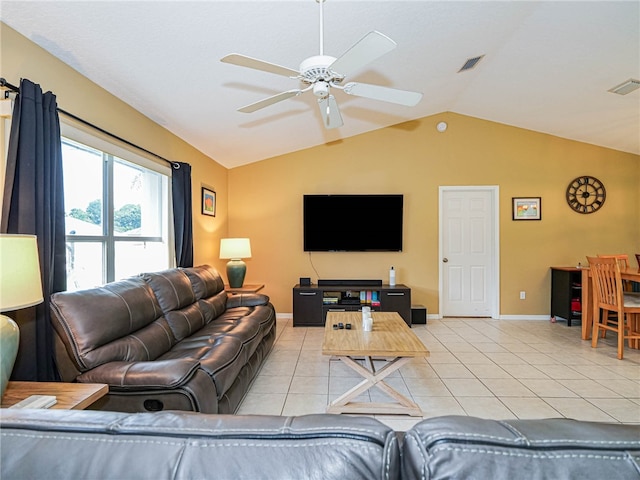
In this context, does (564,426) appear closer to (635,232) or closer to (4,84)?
(4,84)

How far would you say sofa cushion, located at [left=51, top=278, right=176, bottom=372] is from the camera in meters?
1.73

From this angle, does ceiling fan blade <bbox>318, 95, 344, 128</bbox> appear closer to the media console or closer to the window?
the window

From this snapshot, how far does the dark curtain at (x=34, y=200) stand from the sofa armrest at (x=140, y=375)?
0.32m

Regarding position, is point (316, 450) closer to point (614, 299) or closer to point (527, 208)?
point (614, 299)

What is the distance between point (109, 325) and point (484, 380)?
3.04 meters

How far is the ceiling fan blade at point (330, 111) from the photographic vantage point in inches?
84.2

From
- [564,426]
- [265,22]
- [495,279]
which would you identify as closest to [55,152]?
[265,22]

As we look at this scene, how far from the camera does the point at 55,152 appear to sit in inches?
76.3

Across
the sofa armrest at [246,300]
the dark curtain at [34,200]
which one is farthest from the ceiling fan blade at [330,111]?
the sofa armrest at [246,300]

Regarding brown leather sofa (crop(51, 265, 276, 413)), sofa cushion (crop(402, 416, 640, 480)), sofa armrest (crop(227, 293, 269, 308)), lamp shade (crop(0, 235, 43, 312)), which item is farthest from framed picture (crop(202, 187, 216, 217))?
sofa cushion (crop(402, 416, 640, 480))

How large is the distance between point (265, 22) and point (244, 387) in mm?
2628

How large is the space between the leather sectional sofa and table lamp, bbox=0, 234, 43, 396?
841 millimetres

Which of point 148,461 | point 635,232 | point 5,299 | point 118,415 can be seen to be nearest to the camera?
point 148,461

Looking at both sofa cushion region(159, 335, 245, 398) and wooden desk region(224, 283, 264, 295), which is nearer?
sofa cushion region(159, 335, 245, 398)
